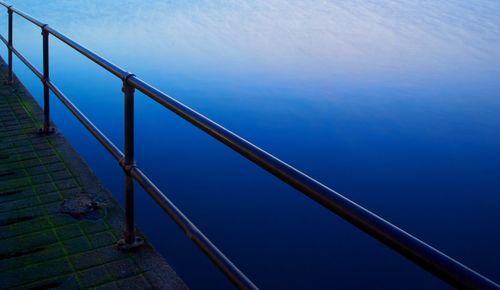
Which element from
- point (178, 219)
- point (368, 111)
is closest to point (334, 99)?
point (368, 111)

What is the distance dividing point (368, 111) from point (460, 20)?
12.9 meters

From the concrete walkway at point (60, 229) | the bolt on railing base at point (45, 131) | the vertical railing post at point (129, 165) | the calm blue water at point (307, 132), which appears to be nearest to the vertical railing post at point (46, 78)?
the bolt on railing base at point (45, 131)

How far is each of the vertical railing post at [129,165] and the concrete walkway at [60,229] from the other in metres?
0.05

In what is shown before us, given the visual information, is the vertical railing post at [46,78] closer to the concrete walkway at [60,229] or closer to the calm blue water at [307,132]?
the concrete walkway at [60,229]

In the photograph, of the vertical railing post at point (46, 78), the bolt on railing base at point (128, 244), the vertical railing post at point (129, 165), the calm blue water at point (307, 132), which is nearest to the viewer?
the vertical railing post at point (129, 165)

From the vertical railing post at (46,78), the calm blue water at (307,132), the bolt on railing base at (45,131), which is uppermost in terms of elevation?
the vertical railing post at (46,78)

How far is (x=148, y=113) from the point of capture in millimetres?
9820

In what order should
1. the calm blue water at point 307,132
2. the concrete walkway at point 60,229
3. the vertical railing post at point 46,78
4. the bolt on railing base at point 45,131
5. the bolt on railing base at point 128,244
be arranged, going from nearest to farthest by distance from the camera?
the concrete walkway at point 60,229
the bolt on railing base at point 128,244
the vertical railing post at point 46,78
the bolt on railing base at point 45,131
the calm blue water at point 307,132

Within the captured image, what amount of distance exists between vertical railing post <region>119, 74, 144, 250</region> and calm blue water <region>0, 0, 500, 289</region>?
105 inches

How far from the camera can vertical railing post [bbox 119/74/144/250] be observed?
2123 millimetres

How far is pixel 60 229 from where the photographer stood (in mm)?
2627

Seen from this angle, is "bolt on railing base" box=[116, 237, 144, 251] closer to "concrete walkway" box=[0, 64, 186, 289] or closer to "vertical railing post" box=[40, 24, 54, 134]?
"concrete walkway" box=[0, 64, 186, 289]

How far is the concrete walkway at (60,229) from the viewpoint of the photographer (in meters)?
2.24

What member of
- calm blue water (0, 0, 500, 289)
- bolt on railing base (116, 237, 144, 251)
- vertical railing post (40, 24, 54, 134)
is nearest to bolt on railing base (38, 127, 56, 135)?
vertical railing post (40, 24, 54, 134)
